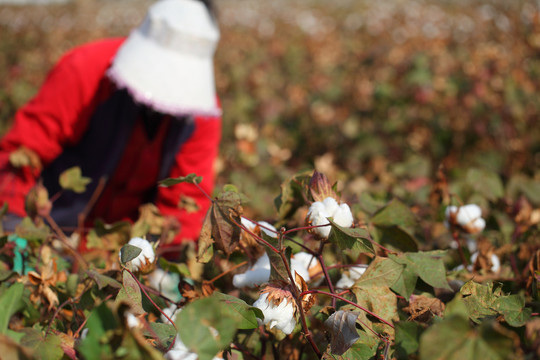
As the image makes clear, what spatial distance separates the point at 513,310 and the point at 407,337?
152mm

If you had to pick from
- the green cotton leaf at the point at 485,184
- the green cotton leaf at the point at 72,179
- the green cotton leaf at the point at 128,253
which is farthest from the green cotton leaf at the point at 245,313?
the green cotton leaf at the point at 485,184

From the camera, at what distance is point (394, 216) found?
0.70m

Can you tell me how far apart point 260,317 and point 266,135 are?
1914 millimetres

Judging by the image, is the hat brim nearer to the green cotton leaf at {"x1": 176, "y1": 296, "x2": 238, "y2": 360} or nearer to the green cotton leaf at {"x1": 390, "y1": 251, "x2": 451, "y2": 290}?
the green cotton leaf at {"x1": 390, "y1": 251, "x2": 451, "y2": 290}

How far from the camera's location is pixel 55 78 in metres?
1.40

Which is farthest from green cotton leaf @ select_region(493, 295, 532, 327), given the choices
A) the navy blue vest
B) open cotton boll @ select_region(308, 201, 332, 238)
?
the navy blue vest

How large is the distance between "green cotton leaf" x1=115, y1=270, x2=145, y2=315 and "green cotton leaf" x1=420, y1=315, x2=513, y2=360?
295 millimetres

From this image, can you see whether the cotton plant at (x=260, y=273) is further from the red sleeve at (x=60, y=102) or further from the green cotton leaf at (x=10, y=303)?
the red sleeve at (x=60, y=102)

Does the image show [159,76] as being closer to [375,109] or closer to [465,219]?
[465,219]

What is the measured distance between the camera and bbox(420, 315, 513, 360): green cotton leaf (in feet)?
1.19

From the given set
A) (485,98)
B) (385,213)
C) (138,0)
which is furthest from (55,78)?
(138,0)

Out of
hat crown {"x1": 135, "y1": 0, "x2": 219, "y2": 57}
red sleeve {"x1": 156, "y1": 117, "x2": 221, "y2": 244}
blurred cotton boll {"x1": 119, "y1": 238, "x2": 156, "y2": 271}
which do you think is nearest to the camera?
blurred cotton boll {"x1": 119, "y1": 238, "x2": 156, "y2": 271}

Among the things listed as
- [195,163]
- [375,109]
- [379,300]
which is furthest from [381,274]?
[375,109]

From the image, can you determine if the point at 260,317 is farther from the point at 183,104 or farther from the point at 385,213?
the point at 183,104
